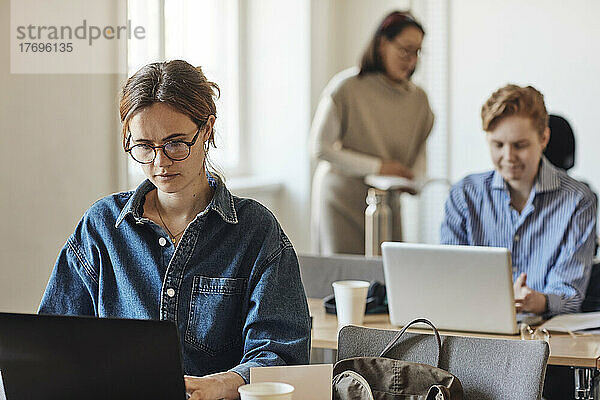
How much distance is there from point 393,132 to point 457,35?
1.56 m

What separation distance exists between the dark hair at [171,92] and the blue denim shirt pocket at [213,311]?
1.01 ft

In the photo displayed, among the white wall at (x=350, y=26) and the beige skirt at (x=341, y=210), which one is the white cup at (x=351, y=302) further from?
the white wall at (x=350, y=26)

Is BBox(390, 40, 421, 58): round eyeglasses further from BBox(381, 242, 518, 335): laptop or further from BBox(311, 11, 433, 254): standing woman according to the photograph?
BBox(381, 242, 518, 335): laptop

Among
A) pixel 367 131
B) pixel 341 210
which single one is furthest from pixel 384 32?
pixel 341 210

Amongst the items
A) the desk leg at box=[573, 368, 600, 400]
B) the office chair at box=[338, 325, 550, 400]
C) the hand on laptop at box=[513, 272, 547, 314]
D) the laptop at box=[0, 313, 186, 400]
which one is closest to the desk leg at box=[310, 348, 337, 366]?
the hand on laptop at box=[513, 272, 547, 314]

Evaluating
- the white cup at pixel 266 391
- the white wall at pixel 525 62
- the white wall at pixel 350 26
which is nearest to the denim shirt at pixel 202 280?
the white cup at pixel 266 391

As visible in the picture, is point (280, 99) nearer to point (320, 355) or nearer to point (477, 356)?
point (320, 355)

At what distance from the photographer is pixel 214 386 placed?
61.6 inches

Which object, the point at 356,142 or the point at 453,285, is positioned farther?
the point at 356,142

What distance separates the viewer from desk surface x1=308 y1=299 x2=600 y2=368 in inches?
82.7

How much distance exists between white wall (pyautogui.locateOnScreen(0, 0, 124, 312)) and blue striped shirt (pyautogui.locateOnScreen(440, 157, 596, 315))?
4.19 feet

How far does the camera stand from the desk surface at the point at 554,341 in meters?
2.10

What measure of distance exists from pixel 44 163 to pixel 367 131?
1661mm

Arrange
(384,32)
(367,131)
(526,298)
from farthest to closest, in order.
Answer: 1. (367,131)
2. (384,32)
3. (526,298)
